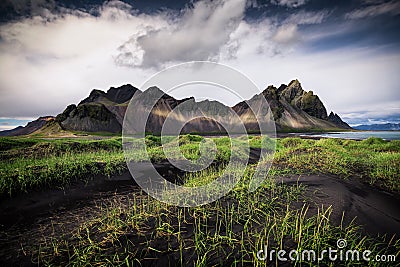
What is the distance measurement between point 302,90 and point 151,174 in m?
194

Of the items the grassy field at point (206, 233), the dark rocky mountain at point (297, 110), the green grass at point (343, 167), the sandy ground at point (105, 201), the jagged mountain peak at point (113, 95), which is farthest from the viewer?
the dark rocky mountain at point (297, 110)

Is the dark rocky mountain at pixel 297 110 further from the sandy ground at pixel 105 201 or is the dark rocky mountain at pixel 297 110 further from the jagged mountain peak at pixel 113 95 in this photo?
the sandy ground at pixel 105 201

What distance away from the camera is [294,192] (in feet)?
19.7

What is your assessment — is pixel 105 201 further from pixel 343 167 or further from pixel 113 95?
pixel 113 95

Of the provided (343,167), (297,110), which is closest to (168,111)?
(343,167)

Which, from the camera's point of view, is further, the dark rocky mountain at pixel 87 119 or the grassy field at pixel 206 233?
the dark rocky mountain at pixel 87 119

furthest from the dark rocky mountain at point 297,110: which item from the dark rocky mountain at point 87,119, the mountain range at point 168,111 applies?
the dark rocky mountain at point 87,119

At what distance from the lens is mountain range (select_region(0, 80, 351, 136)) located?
16572 mm
